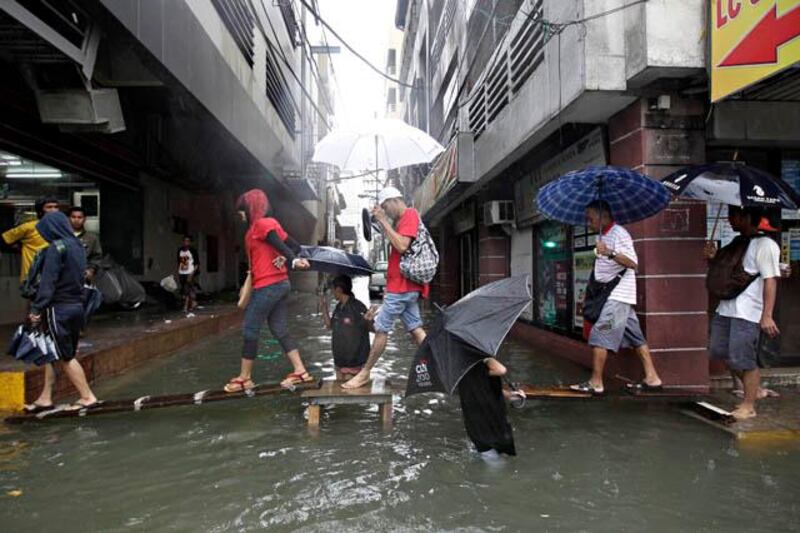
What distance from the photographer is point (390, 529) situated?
Answer: 273cm

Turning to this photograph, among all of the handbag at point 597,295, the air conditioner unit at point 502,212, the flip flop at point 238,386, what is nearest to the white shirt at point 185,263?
the air conditioner unit at point 502,212

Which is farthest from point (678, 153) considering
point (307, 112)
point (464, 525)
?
point (307, 112)

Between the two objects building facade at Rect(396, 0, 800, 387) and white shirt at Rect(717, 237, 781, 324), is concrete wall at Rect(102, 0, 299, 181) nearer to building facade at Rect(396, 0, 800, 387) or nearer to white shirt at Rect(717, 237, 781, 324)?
building facade at Rect(396, 0, 800, 387)

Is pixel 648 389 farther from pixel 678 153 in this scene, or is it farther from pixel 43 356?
pixel 43 356

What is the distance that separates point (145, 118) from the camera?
10070mm

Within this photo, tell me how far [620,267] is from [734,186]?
1087 millimetres

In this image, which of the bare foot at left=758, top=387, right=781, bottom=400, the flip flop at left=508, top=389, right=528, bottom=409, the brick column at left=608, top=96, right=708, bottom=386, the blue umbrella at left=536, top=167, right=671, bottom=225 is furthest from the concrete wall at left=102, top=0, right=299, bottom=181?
the bare foot at left=758, top=387, right=781, bottom=400

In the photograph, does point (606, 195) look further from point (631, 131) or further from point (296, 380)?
point (296, 380)

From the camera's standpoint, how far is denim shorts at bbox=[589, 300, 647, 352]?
4.77 metres

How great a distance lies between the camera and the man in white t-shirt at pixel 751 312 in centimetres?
427

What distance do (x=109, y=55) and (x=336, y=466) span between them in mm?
6235

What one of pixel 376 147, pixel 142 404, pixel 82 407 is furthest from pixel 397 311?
pixel 82 407

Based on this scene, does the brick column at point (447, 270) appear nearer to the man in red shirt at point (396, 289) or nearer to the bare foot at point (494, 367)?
the man in red shirt at point (396, 289)

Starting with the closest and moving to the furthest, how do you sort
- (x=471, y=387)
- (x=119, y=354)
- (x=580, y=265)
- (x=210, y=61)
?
(x=471, y=387)
(x=119, y=354)
(x=580, y=265)
(x=210, y=61)
